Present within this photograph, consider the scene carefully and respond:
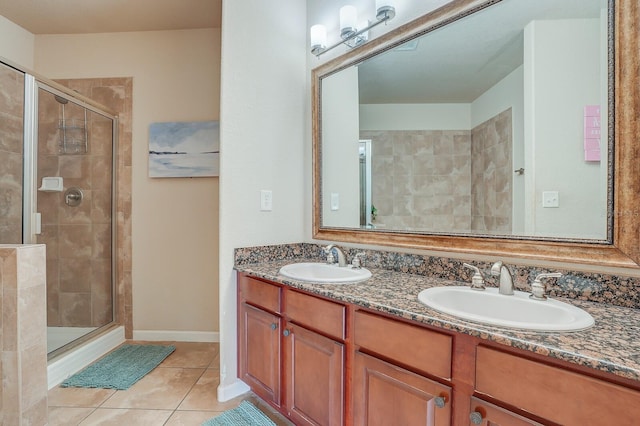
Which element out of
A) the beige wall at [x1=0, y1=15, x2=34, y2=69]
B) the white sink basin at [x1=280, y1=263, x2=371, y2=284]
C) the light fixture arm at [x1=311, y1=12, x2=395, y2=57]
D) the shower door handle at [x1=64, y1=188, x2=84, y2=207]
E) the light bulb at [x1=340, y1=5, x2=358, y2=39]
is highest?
the beige wall at [x1=0, y1=15, x2=34, y2=69]

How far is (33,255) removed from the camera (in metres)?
1.47

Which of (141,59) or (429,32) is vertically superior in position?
(141,59)

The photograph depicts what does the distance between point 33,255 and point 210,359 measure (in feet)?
4.24

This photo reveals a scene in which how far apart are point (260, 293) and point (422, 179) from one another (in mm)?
1027

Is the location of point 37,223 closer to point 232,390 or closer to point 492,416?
point 232,390

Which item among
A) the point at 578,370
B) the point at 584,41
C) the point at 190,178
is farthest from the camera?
the point at 190,178

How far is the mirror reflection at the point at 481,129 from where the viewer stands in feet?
3.36

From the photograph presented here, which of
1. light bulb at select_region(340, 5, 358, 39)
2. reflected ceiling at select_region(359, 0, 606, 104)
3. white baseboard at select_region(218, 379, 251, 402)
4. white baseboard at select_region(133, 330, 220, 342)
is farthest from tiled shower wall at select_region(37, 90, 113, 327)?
reflected ceiling at select_region(359, 0, 606, 104)

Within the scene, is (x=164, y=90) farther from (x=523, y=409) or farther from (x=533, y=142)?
(x=523, y=409)

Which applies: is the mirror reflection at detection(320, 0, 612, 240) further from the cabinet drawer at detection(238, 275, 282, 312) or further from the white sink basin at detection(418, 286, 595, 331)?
the cabinet drawer at detection(238, 275, 282, 312)

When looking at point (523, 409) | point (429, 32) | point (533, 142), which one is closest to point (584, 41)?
point (533, 142)

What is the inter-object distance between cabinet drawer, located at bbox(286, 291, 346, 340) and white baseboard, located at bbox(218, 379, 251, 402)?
0.72m

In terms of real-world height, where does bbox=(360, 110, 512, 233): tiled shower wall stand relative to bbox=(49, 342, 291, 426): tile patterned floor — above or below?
above

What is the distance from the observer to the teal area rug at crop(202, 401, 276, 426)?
4.95 ft
